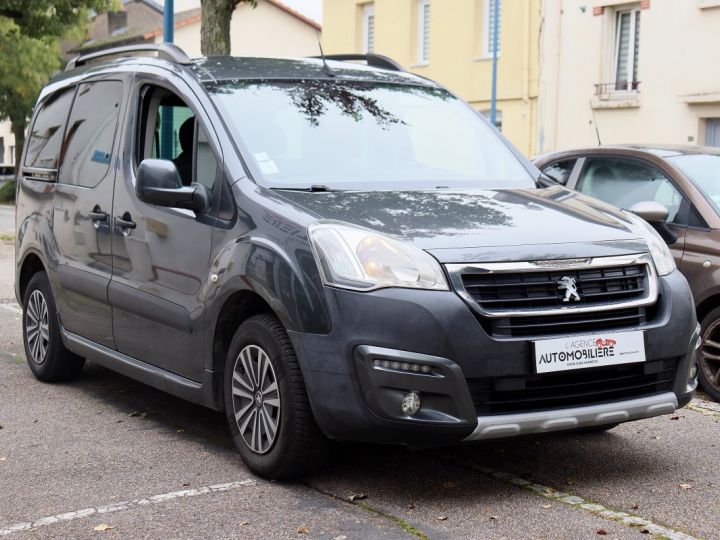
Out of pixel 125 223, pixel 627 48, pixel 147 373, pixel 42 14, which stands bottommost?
pixel 147 373

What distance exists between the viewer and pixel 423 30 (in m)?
32.2

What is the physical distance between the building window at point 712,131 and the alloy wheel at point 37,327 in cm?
1872

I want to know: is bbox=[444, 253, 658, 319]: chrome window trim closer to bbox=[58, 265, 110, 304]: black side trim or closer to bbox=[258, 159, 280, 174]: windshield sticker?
bbox=[258, 159, 280, 174]: windshield sticker

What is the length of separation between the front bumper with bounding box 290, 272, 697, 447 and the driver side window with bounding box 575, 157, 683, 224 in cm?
320

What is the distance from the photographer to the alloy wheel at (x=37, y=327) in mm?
7270

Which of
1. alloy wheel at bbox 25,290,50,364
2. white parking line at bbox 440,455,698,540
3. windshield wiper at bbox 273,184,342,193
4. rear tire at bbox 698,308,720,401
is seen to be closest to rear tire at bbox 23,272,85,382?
alloy wheel at bbox 25,290,50,364

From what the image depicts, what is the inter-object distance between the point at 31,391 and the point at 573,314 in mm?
3733

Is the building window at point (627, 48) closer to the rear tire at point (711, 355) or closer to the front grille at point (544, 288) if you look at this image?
the rear tire at point (711, 355)

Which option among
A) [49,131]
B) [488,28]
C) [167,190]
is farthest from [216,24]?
[488,28]

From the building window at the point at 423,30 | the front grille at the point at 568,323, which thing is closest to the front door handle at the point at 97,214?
the front grille at the point at 568,323

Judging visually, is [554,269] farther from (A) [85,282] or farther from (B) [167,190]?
(A) [85,282]

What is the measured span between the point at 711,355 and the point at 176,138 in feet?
10.9

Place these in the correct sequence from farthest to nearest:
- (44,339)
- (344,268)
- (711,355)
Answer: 1. (44,339)
2. (711,355)
3. (344,268)

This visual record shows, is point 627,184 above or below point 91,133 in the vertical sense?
below
